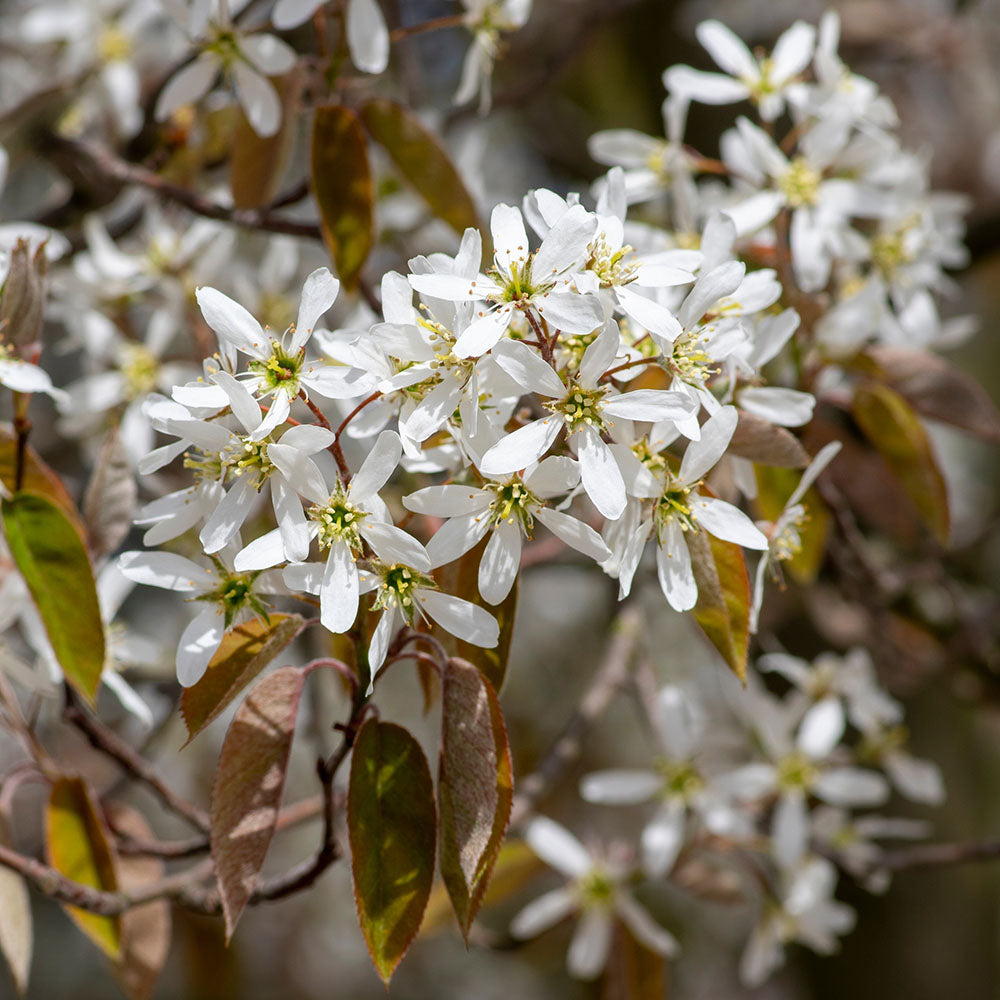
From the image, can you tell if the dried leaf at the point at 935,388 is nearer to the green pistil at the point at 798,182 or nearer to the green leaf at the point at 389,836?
the green pistil at the point at 798,182

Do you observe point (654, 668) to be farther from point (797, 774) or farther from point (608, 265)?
point (608, 265)

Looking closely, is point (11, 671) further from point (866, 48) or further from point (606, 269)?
point (866, 48)

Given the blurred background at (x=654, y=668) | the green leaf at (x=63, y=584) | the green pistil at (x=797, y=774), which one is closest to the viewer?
the green leaf at (x=63, y=584)

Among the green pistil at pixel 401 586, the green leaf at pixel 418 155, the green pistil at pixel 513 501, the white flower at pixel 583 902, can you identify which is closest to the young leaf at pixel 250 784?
the green pistil at pixel 401 586

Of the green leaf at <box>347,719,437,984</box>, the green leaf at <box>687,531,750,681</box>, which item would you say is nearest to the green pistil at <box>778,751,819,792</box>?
the green leaf at <box>687,531,750,681</box>

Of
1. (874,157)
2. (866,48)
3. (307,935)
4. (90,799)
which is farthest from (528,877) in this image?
(307,935)

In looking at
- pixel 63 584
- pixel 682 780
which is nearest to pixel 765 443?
pixel 63 584
